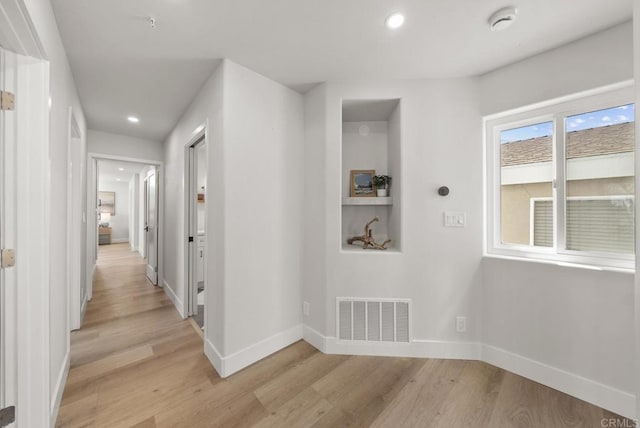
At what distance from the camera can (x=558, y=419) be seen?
1.46 meters

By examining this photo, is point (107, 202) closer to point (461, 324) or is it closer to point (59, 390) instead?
point (59, 390)

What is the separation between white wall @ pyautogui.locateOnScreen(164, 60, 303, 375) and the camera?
1.90 m

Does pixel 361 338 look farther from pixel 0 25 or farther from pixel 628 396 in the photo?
pixel 0 25

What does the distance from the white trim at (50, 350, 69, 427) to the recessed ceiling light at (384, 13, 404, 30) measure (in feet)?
9.70

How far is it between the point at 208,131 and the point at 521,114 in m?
2.56

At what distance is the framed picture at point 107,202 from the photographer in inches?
345

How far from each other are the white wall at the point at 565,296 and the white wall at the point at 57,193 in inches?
115

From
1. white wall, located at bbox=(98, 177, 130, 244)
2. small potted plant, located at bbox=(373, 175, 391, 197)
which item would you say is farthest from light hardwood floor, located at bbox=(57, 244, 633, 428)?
white wall, located at bbox=(98, 177, 130, 244)

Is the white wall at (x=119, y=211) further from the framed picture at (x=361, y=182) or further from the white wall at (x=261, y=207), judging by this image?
the framed picture at (x=361, y=182)

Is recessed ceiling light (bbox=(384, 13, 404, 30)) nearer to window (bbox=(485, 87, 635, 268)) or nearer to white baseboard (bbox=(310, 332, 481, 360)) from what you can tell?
window (bbox=(485, 87, 635, 268))

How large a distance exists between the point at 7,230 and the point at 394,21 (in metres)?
2.29

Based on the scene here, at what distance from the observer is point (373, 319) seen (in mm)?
2137

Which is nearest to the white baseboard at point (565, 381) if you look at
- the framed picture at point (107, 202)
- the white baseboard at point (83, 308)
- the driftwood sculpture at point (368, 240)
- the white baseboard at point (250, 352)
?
the driftwood sculpture at point (368, 240)

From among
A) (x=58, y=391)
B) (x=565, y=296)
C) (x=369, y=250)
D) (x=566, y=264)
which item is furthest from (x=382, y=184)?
(x=58, y=391)
